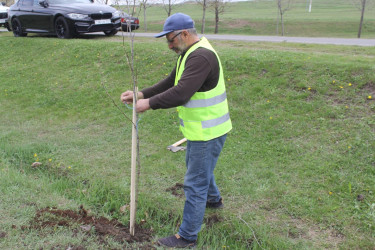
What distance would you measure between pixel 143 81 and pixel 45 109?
2226 millimetres

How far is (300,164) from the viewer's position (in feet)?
14.0

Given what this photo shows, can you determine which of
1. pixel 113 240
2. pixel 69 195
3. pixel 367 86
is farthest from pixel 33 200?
pixel 367 86

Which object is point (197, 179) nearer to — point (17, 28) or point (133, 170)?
point (133, 170)

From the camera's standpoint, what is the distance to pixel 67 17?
10727 mm

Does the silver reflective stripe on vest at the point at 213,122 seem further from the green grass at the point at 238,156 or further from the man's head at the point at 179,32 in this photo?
the green grass at the point at 238,156

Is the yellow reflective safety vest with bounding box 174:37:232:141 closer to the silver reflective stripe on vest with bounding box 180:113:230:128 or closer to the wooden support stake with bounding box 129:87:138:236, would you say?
the silver reflective stripe on vest with bounding box 180:113:230:128

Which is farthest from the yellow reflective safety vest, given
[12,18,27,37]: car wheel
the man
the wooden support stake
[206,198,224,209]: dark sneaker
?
[12,18,27,37]: car wheel

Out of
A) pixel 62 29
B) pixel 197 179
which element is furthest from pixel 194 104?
pixel 62 29

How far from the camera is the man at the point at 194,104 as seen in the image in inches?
101

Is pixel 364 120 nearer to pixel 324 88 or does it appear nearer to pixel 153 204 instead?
pixel 324 88

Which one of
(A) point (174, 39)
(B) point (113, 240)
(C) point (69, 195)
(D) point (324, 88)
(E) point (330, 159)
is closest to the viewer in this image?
(A) point (174, 39)

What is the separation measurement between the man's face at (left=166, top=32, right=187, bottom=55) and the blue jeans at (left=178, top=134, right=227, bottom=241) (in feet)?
2.60

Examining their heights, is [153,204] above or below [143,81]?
below

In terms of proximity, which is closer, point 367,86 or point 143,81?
point 367,86
